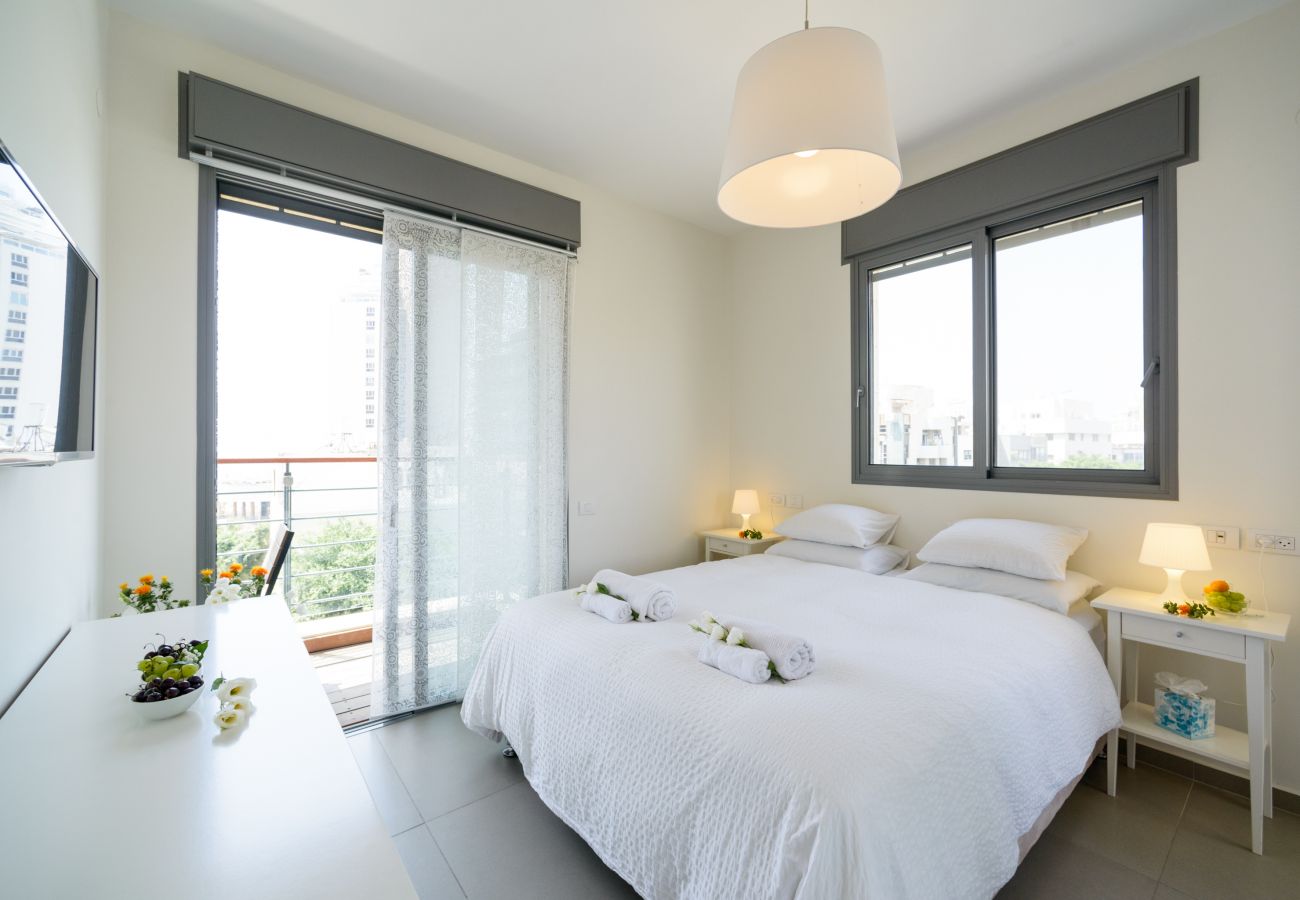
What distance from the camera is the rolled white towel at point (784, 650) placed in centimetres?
158

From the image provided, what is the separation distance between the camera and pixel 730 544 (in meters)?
3.95

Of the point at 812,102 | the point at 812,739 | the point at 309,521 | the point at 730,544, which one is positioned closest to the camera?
the point at 812,739

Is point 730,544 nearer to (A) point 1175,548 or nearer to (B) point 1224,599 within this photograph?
(A) point 1175,548

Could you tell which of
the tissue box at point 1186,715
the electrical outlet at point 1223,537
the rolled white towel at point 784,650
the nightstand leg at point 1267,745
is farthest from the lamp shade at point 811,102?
the tissue box at point 1186,715

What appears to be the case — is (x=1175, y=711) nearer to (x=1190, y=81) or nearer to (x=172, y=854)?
(x=1190, y=81)

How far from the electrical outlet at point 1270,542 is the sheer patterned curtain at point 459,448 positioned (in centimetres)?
313

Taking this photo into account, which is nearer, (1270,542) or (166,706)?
(166,706)

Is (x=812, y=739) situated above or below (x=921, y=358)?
below

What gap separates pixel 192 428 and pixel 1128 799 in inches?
159

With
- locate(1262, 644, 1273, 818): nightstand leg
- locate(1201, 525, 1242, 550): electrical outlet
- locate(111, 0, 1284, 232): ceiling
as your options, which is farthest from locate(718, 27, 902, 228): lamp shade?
locate(1262, 644, 1273, 818): nightstand leg

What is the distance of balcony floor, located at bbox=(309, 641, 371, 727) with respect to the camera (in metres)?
2.92

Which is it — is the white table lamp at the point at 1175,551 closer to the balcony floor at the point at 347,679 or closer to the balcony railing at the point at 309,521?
the balcony floor at the point at 347,679

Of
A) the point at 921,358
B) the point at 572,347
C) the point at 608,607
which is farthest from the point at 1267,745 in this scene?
the point at 572,347

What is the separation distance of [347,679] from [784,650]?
290cm
